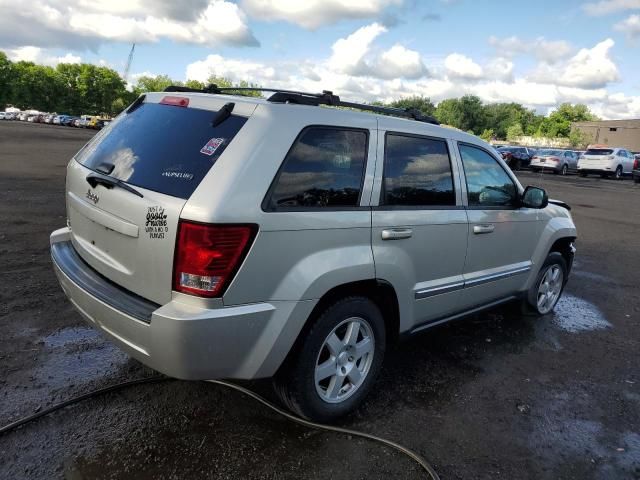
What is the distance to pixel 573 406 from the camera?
346 cm

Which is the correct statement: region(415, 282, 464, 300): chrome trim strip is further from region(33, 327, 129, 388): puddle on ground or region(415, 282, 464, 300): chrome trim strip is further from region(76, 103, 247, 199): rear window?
region(33, 327, 129, 388): puddle on ground

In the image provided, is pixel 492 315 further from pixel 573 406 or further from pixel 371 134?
pixel 371 134

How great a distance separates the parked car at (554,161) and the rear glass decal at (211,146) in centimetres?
3049

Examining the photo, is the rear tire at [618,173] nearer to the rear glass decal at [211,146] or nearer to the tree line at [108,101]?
the rear glass decal at [211,146]

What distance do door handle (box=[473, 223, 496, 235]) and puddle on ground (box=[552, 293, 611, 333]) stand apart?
1771 mm

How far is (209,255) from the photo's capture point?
234 cm

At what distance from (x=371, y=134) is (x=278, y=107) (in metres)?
0.66

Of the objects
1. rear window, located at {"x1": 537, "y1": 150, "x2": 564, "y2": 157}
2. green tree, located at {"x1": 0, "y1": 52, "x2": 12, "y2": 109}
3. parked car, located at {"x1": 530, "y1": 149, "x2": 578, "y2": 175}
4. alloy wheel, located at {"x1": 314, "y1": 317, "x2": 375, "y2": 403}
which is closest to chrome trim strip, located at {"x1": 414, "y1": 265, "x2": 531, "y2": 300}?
alloy wheel, located at {"x1": 314, "y1": 317, "x2": 375, "y2": 403}

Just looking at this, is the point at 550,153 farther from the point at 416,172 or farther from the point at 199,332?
the point at 199,332

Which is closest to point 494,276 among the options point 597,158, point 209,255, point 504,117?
point 209,255

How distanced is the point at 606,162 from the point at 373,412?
30574mm

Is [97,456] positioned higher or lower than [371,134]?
lower

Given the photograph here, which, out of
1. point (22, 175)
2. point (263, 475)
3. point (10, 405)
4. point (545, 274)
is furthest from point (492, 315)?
point (22, 175)

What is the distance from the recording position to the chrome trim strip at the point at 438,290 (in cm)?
336
